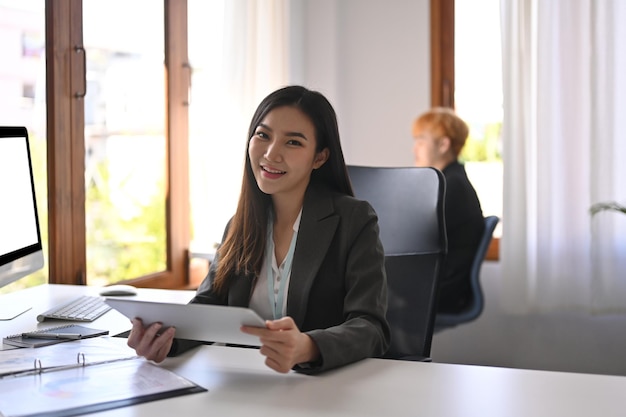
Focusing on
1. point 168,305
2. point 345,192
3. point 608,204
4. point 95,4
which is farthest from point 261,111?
point 608,204

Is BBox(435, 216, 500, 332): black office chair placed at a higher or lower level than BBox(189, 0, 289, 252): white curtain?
lower

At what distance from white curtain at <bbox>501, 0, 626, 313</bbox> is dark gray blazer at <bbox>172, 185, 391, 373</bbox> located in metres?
2.32

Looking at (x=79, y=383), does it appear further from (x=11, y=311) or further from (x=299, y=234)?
(x=11, y=311)

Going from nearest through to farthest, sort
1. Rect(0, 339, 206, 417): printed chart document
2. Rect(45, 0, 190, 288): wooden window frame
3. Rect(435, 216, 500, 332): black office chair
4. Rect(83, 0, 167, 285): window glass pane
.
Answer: Rect(0, 339, 206, 417): printed chart document → Rect(45, 0, 190, 288): wooden window frame → Rect(83, 0, 167, 285): window glass pane → Rect(435, 216, 500, 332): black office chair

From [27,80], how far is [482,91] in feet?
8.22

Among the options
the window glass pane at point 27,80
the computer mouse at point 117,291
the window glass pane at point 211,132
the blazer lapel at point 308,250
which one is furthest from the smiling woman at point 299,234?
the window glass pane at point 211,132

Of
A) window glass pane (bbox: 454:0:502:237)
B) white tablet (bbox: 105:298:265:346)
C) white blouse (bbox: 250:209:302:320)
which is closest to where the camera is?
white tablet (bbox: 105:298:265:346)

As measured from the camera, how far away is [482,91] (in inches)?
172

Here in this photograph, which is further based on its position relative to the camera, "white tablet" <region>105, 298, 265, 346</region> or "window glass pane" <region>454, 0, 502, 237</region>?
"window glass pane" <region>454, 0, 502, 237</region>

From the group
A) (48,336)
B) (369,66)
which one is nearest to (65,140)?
(48,336)

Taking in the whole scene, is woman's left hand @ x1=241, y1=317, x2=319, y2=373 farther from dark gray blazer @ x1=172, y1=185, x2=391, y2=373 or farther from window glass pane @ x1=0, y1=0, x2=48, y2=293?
window glass pane @ x1=0, y1=0, x2=48, y2=293

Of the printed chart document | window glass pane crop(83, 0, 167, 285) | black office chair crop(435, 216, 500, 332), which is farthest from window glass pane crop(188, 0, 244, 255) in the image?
the printed chart document

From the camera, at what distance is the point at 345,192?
6.44 feet

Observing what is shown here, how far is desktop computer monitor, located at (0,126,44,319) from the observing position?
1976 millimetres
